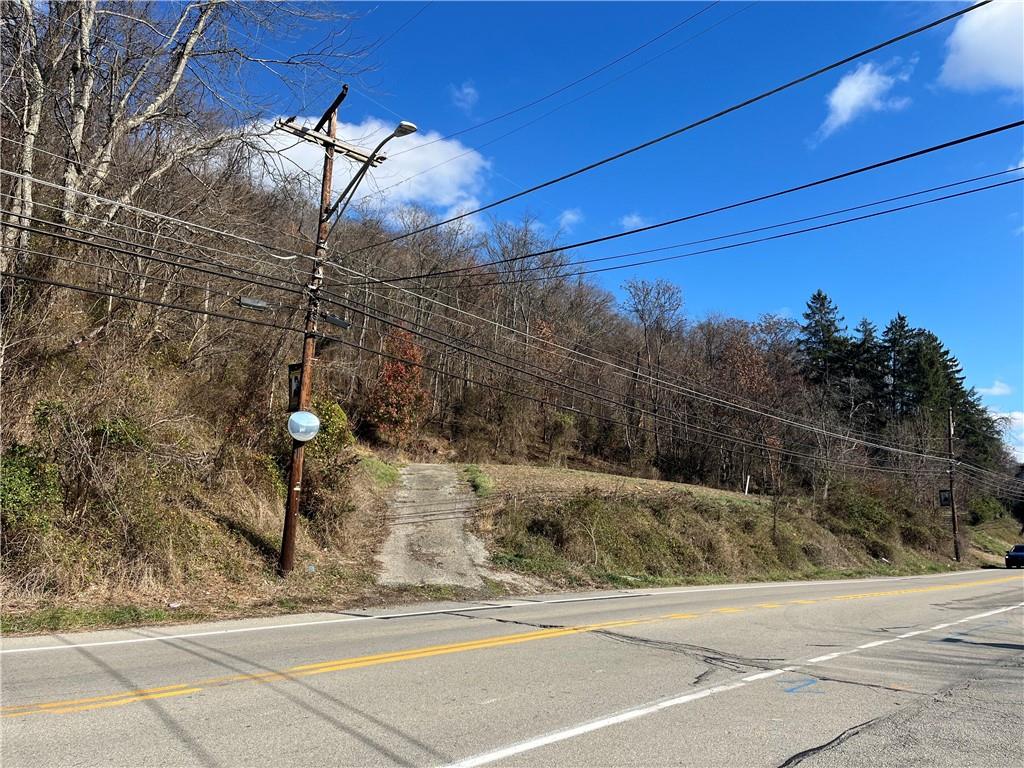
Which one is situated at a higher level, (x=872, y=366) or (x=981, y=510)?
(x=872, y=366)

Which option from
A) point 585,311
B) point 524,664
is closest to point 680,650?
point 524,664

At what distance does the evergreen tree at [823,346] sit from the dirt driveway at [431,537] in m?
49.9

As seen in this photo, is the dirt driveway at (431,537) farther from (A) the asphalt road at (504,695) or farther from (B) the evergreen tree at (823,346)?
(B) the evergreen tree at (823,346)

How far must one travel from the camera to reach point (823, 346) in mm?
68188

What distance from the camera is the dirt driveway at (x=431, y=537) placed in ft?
53.9

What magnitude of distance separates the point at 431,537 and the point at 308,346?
7.95 meters

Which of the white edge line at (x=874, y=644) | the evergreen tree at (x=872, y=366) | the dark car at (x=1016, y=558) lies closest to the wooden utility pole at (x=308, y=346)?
the white edge line at (x=874, y=644)

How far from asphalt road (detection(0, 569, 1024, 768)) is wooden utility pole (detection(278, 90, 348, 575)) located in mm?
2946

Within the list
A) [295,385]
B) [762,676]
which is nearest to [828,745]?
[762,676]

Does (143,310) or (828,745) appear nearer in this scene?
(828,745)

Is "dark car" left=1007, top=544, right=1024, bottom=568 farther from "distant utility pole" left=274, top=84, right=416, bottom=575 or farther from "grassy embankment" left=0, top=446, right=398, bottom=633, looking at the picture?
"distant utility pole" left=274, top=84, right=416, bottom=575

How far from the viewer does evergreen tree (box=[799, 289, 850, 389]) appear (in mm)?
65625

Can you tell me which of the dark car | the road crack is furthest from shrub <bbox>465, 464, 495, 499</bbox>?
the dark car

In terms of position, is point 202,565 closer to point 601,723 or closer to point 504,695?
point 504,695
